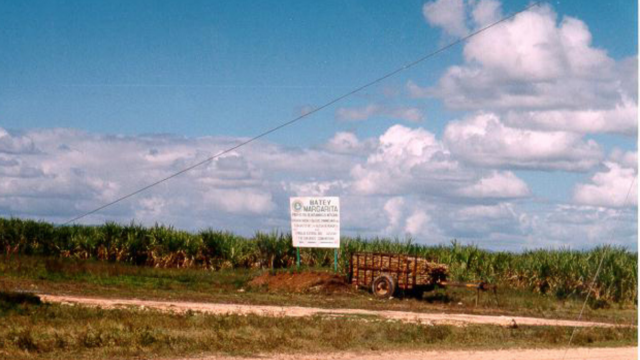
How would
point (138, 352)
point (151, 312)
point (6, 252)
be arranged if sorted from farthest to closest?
point (6, 252) → point (151, 312) → point (138, 352)

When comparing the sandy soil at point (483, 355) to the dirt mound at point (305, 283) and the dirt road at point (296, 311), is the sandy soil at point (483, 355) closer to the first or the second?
the dirt road at point (296, 311)

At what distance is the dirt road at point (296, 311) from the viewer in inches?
861

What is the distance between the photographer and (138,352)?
14.2m

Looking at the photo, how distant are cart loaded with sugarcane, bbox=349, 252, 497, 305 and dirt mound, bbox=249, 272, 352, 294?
0.68 meters

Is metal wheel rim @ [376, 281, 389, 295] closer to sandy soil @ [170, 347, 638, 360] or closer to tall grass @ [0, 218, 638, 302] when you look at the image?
tall grass @ [0, 218, 638, 302]

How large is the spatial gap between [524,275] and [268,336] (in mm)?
25230

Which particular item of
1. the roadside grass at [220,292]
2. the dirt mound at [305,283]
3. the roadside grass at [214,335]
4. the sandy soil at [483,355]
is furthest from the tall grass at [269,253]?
the sandy soil at [483,355]

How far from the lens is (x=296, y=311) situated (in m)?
23.2

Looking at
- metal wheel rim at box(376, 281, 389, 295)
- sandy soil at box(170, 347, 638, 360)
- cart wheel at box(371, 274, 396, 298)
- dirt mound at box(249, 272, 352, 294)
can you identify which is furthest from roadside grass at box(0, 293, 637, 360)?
dirt mound at box(249, 272, 352, 294)

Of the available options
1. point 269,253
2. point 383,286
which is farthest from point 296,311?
point 269,253

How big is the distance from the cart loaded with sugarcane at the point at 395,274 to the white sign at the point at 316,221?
530 centimetres

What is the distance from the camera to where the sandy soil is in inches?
575

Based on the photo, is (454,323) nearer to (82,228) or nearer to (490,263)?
(490,263)

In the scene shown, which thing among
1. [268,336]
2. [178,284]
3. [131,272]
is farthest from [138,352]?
[131,272]
